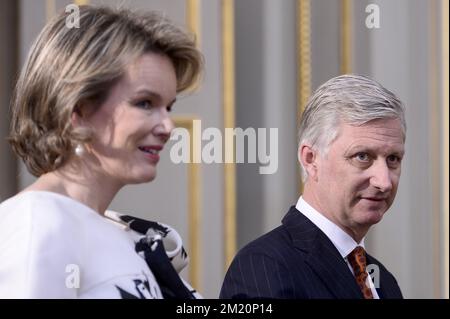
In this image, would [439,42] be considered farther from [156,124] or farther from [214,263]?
[156,124]

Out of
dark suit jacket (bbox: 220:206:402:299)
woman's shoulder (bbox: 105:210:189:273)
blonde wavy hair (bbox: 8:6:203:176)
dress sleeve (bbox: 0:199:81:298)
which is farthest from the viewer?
dark suit jacket (bbox: 220:206:402:299)

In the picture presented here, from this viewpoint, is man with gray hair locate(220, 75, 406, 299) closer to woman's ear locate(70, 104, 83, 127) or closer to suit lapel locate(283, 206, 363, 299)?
suit lapel locate(283, 206, 363, 299)

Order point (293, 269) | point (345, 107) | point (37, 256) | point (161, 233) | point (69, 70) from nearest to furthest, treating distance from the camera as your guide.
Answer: point (37, 256)
point (69, 70)
point (161, 233)
point (293, 269)
point (345, 107)

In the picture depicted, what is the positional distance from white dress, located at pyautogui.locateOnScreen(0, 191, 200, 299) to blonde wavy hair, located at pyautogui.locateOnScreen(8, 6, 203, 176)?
12 centimetres

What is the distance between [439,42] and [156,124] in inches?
73.7

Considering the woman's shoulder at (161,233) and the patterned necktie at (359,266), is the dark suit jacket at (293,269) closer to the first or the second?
the patterned necktie at (359,266)

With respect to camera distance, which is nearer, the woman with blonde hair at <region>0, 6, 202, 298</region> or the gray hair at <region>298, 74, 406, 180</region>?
the woman with blonde hair at <region>0, 6, 202, 298</region>

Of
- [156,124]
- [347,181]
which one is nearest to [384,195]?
[347,181]

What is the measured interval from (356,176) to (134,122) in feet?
2.11

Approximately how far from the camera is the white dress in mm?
1294

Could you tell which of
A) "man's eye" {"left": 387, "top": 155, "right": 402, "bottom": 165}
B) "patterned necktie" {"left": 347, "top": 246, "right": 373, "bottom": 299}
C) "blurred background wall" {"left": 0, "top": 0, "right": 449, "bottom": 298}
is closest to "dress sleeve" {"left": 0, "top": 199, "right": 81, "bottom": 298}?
"patterned necktie" {"left": 347, "top": 246, "right": 373, "bottom": 299}

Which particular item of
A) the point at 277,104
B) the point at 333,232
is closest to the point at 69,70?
the point at 333,232

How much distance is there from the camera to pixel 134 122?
147cm

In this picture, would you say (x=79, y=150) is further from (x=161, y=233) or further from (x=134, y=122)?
(x=161, y=233)
